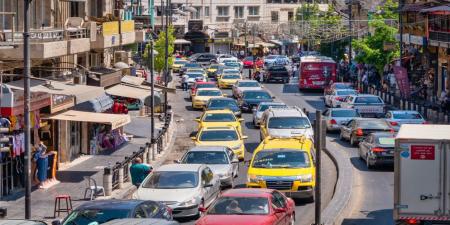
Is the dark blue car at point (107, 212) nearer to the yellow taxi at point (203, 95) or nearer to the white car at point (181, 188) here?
the white car at point (181, 188)

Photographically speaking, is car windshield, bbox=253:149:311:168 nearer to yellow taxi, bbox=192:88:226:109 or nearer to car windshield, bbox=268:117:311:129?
car windshield, bbox=268:117:311:129

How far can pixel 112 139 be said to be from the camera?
45.2m

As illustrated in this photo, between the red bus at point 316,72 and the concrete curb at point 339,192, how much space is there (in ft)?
111

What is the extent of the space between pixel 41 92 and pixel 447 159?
15.1 meters

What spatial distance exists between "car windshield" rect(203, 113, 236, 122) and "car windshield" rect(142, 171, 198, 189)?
17.6 metres

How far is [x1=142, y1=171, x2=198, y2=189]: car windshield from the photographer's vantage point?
89.7ft

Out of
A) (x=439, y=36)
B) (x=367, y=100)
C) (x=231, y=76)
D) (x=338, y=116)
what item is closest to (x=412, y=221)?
(x=338, y=116)

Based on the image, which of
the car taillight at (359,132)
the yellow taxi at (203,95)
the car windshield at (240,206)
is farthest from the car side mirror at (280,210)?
the yellow taxi at (203,95)

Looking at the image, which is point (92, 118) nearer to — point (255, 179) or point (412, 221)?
point (255, 179)

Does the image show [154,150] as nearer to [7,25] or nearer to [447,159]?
[7,25]

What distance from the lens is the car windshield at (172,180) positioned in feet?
89.7

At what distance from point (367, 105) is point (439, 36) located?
36.8 ft

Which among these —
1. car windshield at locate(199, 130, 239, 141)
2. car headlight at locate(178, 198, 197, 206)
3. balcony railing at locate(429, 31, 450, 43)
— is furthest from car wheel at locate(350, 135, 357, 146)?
balcony railing at locate(429, 31, 450, 43)

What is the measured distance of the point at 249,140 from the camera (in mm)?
46812
